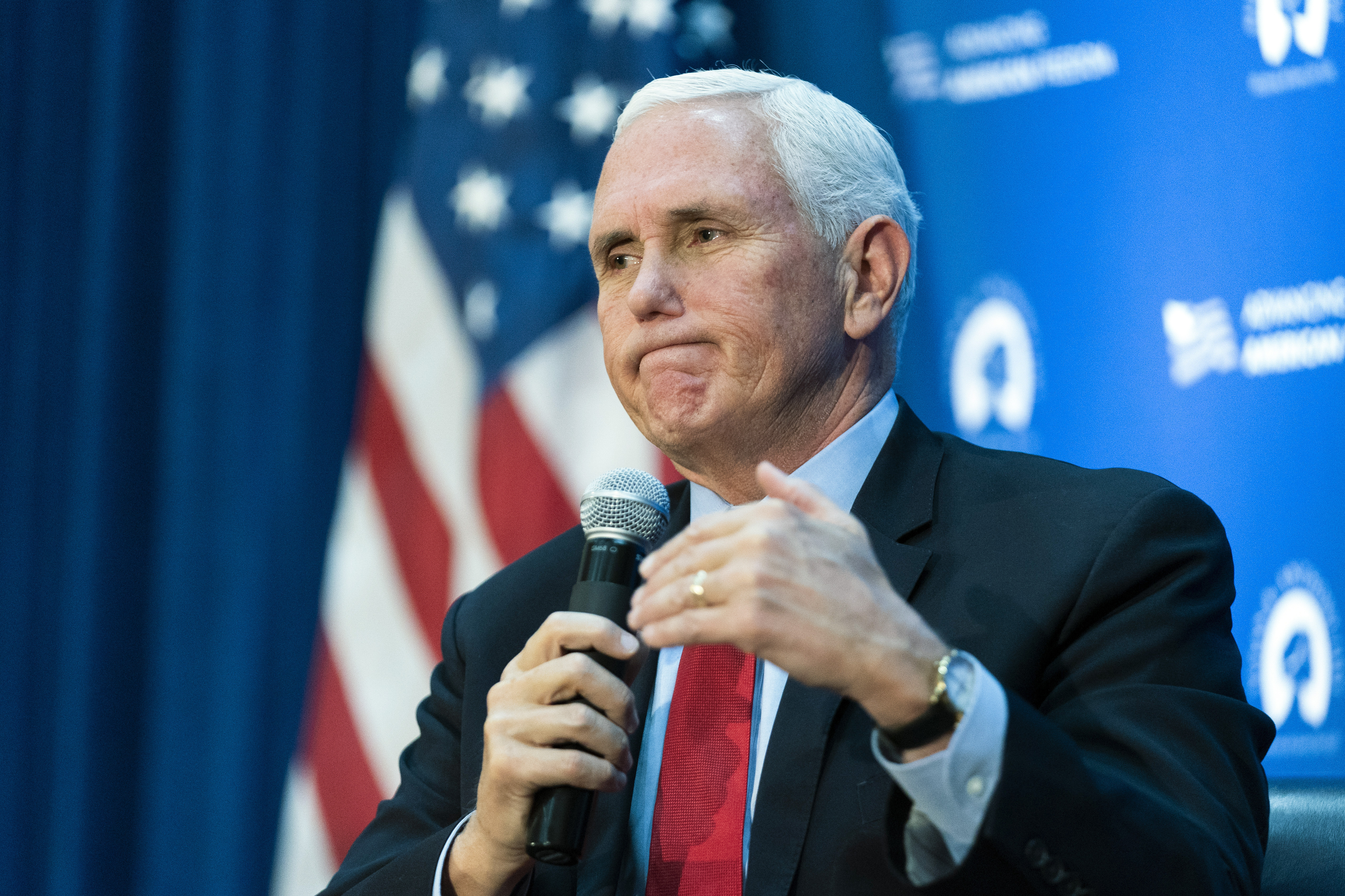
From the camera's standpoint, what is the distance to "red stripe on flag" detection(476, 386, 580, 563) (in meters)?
2.63

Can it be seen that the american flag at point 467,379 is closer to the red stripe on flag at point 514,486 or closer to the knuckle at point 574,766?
the red stripe on flag at point 514,486

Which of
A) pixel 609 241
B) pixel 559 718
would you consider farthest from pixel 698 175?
pixel 559 718

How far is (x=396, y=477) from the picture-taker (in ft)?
9.04

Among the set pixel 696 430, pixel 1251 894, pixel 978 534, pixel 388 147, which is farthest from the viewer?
pixel 388 147

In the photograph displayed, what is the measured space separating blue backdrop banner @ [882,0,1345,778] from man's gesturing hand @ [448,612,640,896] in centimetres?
148

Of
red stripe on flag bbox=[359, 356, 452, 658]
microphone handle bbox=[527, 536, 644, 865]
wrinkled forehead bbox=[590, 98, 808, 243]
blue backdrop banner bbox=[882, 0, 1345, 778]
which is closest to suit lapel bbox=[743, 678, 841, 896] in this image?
microphone handle bbox=[527, 536, 644, 865]

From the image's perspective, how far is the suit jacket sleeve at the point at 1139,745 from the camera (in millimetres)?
1027

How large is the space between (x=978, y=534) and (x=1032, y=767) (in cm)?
48

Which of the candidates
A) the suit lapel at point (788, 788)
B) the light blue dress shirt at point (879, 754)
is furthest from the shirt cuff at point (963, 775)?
the suit lapel at point (788, 788)

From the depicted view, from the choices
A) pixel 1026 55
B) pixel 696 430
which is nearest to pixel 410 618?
pixel 696 430

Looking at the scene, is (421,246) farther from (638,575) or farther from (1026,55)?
(638,575)

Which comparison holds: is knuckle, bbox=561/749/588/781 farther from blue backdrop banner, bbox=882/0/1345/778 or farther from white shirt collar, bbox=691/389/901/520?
blue backdrop banner, bbox=882/0/1345/778

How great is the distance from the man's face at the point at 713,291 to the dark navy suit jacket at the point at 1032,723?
0.18 metres

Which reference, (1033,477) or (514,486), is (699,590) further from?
(514,486)
